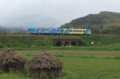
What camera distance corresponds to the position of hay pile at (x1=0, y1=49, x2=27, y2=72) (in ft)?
44.1

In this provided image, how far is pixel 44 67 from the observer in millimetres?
11734

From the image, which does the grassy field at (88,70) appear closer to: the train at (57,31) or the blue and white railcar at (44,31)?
the blue and white railcar at (44,31)

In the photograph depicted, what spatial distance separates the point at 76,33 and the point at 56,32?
27.4 ft

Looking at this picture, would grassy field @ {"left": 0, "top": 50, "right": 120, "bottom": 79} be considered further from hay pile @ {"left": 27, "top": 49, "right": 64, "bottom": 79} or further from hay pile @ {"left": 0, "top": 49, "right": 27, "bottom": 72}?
hay pile @ {"left": 0, "top": 49, "right": 27, "bottom": 72}

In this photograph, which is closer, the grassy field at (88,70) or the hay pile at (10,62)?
the grassy field at (88,70)

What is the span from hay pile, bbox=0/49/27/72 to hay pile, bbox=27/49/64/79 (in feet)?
5.61

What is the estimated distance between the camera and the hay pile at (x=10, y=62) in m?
13.4

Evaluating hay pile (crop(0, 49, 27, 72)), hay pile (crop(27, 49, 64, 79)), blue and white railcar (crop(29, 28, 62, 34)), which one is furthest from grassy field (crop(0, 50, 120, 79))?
blue and white railcar (crop(29, 28, 62, 34))

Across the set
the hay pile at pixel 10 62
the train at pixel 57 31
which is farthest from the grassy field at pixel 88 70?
the train at pixel 57 31

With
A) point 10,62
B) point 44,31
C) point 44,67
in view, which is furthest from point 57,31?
point 44,67

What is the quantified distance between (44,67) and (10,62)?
3.17m

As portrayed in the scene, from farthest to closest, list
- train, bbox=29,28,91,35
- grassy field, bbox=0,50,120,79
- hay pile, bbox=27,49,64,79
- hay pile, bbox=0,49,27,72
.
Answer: train, bbox=29,28,91,35 < hay pile, bbox=0,49,27,72 < grassy field, bbox=0,50,120,79 < hay pile, bbox=27,49,64,79

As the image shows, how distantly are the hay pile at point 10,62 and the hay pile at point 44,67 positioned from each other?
171 centimetres

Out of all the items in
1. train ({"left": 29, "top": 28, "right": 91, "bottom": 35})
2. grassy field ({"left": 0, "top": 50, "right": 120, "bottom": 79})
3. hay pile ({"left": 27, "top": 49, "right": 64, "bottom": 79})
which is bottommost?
grassy field ({"left": 0, "top": 50, "right": 120, "bottom": 79})
